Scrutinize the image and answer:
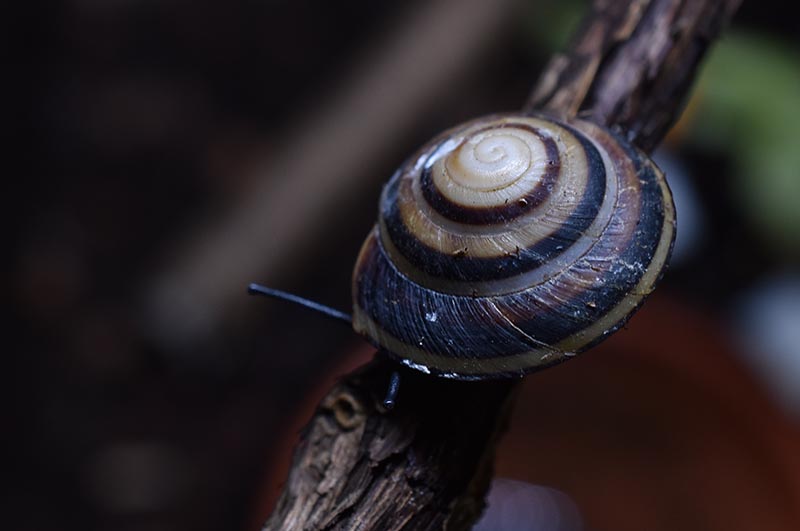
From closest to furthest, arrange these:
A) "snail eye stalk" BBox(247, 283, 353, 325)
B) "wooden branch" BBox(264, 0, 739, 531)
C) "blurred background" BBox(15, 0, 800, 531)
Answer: "wooden branch" BBox(264, 0, 739, 531), "snail eye stalk" BBox(247, 283, 353, 325), "blurred background" BBox(15, 0, 800, 531)

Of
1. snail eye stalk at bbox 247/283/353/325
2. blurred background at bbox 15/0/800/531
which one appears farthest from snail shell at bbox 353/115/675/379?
blurred background at bbox 15/0/800/531

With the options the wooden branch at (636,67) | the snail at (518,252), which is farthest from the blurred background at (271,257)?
the snail at (518,252)

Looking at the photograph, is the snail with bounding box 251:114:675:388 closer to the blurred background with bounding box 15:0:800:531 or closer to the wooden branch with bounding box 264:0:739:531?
the wooden branch with bounding box 264:0:739:531

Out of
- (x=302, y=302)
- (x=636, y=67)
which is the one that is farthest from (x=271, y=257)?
(x=636, y=67)

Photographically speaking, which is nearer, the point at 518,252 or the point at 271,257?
the point at 518,252

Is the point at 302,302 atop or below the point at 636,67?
below

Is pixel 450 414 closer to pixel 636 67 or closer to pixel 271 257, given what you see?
pixel 636 67

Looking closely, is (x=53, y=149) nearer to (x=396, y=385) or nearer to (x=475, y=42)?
(x=475, y=42)
